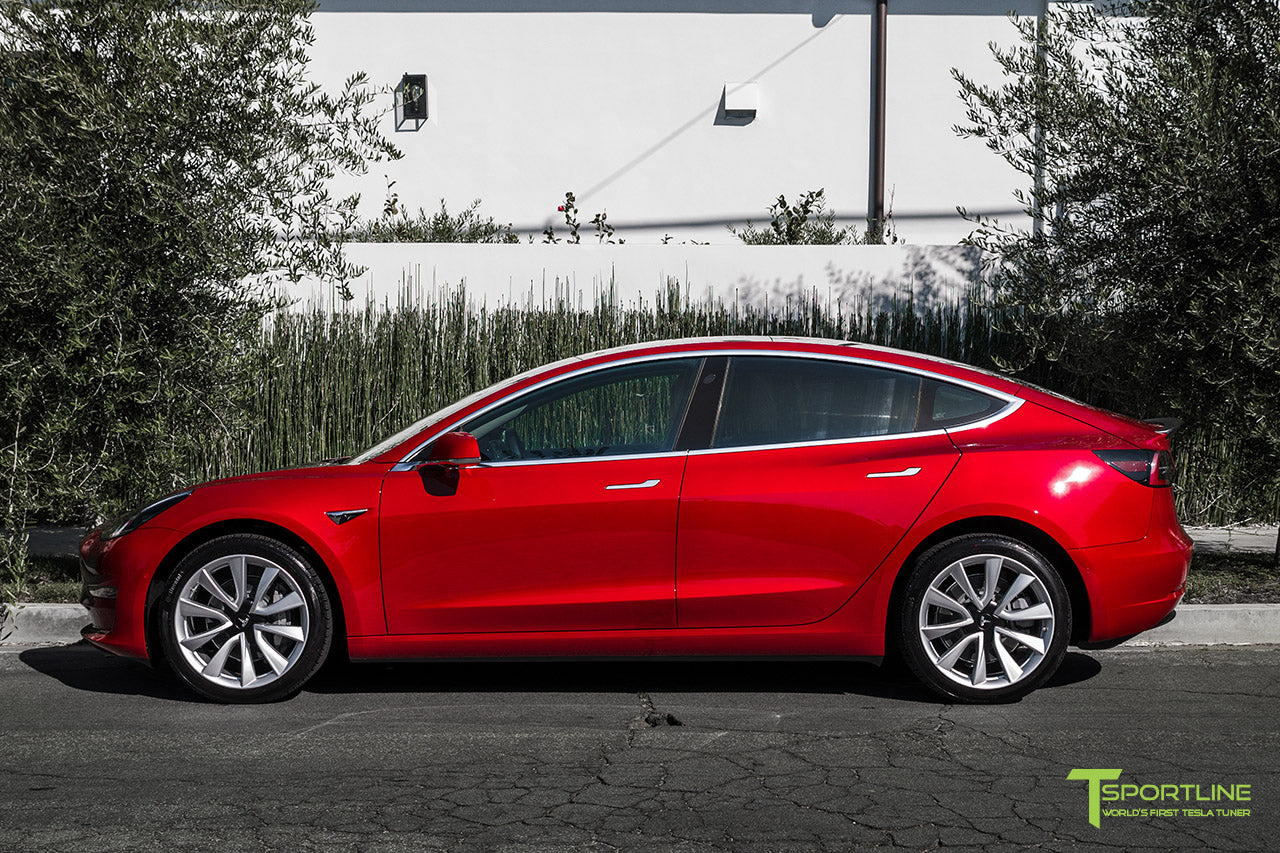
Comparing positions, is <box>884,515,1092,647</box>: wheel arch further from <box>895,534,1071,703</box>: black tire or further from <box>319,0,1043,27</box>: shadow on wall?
<box>319,0,1043,27</box>: shadow on wall

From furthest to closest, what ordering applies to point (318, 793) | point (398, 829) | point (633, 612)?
point (633, 612), point (318, 793), point (398, 829)

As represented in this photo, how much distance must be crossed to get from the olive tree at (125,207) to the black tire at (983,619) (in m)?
4.61

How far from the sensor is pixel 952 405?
19.4 ft

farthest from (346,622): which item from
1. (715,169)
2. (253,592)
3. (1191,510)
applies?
(715,169)

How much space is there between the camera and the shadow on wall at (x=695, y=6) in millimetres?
16031

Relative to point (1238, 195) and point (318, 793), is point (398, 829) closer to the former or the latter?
point (318, 793)

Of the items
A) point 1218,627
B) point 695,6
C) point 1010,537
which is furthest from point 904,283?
point 695,6

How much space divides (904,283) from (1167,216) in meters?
3.19

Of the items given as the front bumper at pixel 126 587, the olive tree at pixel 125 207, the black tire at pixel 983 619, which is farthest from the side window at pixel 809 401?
the olive tree at pixel 125 207

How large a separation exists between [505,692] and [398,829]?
1.82 meters

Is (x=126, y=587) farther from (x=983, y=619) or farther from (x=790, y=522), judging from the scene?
(x=983, y=619)

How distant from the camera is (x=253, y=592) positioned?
5816 millimetres

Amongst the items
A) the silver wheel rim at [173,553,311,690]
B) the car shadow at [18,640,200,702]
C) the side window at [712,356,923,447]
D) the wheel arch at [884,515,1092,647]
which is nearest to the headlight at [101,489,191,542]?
the silver wheel rim at [173,553,311,690]

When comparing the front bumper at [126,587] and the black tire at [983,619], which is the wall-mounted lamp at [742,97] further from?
the front bumper at [126,587]
